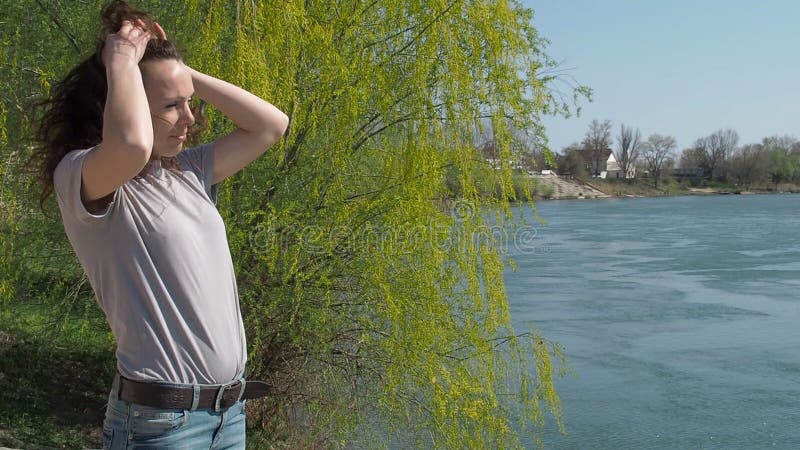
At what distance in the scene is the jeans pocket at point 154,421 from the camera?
157cm

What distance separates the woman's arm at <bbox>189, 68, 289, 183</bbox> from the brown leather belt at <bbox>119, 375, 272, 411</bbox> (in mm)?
538

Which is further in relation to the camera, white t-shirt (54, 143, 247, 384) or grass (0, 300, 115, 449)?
grass (0, 300, 115, 449)

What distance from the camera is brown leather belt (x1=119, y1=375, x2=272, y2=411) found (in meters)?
1.56

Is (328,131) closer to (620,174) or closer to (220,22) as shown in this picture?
(220,22)

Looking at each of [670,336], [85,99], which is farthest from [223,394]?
Answer: [670,336]

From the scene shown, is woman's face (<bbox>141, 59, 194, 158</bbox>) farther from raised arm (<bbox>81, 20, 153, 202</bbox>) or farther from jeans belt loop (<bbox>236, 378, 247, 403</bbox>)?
jeans belt loop (<bbox>236, 378, 247, 403</bbox>)

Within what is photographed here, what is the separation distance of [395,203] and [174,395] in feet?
10.9

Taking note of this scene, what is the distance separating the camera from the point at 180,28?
4645 mm

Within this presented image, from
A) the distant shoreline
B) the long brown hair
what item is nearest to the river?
the long brown hair

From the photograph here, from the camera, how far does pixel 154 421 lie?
1.57m

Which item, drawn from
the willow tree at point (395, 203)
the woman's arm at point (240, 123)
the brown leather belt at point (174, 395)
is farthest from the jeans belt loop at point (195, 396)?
the willow tree at point (395, 203)

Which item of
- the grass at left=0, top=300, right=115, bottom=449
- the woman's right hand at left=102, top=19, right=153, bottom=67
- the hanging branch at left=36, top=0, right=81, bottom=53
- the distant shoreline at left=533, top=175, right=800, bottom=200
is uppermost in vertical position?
the hanging branch at left=36, top=0, right=81, bottom=53

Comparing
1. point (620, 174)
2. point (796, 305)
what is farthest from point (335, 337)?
point (620, 174)

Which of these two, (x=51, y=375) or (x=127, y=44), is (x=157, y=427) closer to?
(x=127, y=44)
